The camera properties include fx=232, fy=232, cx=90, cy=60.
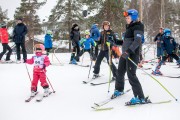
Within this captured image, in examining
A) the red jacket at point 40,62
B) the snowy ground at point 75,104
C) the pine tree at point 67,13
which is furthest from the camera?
the pine tree at point 67,13

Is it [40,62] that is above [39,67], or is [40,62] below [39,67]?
above

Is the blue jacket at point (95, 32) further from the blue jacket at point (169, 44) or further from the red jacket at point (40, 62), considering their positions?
the red jacket at point (40, 62)

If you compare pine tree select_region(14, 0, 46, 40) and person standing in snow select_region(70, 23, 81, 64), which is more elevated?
pine tree select_region(14, 0, 46, 40)

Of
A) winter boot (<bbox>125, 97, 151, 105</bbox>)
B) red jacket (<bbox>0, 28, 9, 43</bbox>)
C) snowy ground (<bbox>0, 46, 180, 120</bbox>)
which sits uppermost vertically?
red jacket (<bbox>0, 28, 9, 43</bbox>)

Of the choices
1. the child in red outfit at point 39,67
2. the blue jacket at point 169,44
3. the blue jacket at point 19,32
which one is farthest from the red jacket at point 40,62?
the blue jacket at point 19,32

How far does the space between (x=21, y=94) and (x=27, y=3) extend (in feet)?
99.3

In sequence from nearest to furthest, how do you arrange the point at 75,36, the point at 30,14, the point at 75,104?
1. the point at 75,104
2. the point at 75,36
3. the point at 30,14

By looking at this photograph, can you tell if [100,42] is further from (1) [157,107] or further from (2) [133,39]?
(1) [157,107]

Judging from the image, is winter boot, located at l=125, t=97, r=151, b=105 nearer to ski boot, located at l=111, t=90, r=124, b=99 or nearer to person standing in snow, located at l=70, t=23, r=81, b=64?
ski boot, located at l=111, t=90, r=124, b=99

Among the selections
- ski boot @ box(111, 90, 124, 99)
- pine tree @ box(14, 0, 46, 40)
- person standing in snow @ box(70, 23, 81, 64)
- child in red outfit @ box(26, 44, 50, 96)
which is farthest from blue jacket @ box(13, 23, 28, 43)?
pine tree @ box(14, 0, 46, 40)

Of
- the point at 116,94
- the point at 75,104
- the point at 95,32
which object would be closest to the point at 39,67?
the point at 75,104

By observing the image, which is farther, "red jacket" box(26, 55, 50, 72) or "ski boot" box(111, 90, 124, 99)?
"red jacket" box(26, 55, 50, 72)

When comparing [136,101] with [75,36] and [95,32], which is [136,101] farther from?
[75,36]

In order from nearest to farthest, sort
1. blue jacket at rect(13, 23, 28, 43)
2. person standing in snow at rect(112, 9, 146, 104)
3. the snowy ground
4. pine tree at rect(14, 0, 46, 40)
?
the snowy ground → person standing in snow at rect(112, 9, 146, 104) → blue jacket at rect(13, 23, 28, 43) → pine tree at rect(14, 0, 46, 40)
